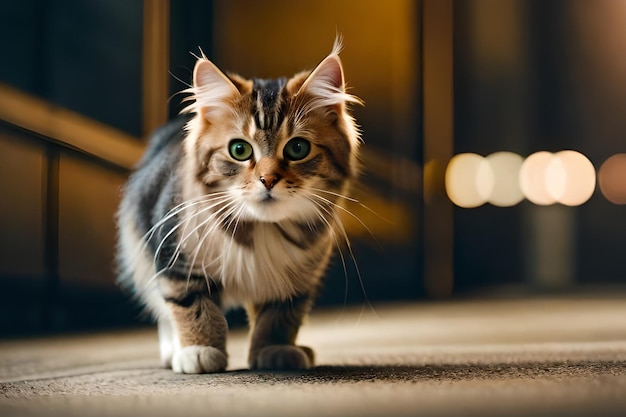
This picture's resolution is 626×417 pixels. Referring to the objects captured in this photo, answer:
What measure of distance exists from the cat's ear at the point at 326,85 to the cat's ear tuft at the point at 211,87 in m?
0.12

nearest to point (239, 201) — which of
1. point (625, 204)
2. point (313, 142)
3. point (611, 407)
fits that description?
point (313, 142)

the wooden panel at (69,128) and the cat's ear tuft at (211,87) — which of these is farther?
the wooden panel at (69,128)

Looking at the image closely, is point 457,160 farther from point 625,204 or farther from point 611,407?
point 611,407

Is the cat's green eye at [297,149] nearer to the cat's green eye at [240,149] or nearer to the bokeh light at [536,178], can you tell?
the cat's green eye at [240,149]

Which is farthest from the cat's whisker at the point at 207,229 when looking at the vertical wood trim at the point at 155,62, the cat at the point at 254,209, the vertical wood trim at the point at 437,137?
the vertical wood trim at the point at 437,137

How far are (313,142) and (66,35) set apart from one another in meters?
1.03

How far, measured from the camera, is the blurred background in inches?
76.9

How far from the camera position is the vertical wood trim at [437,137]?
85.1 inches

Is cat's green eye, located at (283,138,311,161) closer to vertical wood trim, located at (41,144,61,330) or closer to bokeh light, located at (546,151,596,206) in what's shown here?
vertical wood trim, located at (41,144,61,330)

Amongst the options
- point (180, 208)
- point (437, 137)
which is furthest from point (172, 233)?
point (437, 137)

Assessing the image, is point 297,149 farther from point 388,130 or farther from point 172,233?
point 388,130

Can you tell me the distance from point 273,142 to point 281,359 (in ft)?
1.28

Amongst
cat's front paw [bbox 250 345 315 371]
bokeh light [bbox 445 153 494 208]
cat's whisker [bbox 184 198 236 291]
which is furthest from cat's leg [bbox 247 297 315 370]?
bokeh light [bbox 445 153 494 208]

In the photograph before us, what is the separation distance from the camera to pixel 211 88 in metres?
1.33
